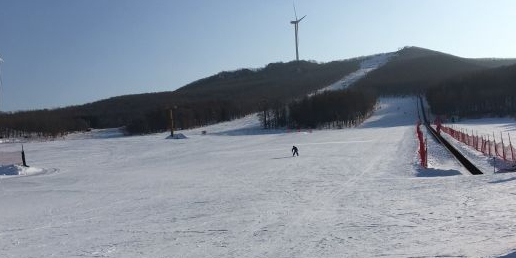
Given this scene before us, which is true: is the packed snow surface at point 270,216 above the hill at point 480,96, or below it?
below

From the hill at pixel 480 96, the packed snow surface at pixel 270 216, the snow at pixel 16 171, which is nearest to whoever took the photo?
the packed snow surface at pixel 270 216

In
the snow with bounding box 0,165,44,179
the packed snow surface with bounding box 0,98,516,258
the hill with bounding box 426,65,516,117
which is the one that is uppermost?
the hill with bounding box 426,65,516,117

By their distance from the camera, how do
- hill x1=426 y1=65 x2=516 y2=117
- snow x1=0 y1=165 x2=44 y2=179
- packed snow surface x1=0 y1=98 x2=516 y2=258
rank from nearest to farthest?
1. packed snow surface x1=0 y1=98 x2=516 y2=258
2. snow x1=0 y1=165 x2=44 y2=179
3. hill x1=426 y1=65 x2=516 y2=117

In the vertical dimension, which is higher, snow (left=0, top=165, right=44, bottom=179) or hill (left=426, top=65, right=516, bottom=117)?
hill (left=426, top=65, right=516, bottom=117)

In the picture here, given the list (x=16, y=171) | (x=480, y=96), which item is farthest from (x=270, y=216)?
(x=480, y=96)

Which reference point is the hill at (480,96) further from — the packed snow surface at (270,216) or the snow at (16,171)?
the packed snow surface at (270,216)

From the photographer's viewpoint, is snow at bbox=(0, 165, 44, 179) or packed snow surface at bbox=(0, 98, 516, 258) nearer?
packed snow surface at bbox=(0, 98, 516, 258)

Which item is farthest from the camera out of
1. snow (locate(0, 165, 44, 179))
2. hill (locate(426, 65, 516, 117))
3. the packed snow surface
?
hill (locate(426, 65, 516, 117))

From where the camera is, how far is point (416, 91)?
570 ft

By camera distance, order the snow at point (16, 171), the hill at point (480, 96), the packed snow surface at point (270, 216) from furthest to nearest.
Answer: the hill at point (480, 96), the snow at point (16, 171), the packed snow surface at point (270, 216)

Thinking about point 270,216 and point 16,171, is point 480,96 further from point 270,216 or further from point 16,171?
point 270,216

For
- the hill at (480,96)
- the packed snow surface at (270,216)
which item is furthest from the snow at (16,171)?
the hill at (480,96)

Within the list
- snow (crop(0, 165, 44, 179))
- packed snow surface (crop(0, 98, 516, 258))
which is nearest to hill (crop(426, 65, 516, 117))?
snow (crop(0, 165, 44, 179))

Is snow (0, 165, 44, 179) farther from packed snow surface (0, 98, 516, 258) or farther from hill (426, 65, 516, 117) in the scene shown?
hill (426, 65, 516, 117)
